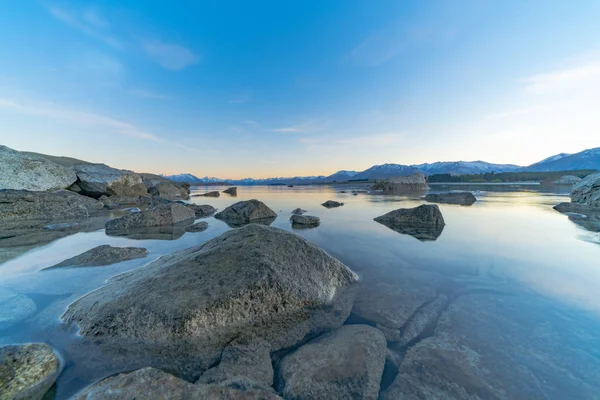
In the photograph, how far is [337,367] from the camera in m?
2.60

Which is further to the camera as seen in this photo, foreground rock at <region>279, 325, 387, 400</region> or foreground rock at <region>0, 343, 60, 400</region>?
foreground rock at <region>279, 325, 387, 400</region>

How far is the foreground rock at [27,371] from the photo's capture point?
7.09 ft

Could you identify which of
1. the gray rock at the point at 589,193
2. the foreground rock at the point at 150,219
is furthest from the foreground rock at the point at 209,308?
the gray rock at the point at 589,193

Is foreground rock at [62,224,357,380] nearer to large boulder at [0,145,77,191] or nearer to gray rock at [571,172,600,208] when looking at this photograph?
large boulder at [0,145,77,191]

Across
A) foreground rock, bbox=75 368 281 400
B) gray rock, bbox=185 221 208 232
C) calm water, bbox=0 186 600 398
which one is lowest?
calm water, bbox=0 186 600 398

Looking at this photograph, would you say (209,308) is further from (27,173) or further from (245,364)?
(27,173)

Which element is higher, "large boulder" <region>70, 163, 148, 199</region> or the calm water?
"large boulder" <region>70, 163, 148, 199</region>

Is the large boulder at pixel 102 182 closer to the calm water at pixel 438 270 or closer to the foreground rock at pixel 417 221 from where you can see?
the calm water at pixel 438 270

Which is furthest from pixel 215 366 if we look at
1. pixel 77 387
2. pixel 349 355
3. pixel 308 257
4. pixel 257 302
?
pixel 308 257

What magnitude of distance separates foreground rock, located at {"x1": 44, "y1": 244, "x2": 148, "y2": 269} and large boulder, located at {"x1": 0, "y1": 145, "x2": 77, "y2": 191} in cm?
1500

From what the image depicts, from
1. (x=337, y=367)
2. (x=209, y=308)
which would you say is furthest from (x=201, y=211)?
(x=337, y=367)

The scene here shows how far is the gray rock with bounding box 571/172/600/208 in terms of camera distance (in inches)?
662

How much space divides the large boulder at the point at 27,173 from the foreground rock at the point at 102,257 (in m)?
15.0

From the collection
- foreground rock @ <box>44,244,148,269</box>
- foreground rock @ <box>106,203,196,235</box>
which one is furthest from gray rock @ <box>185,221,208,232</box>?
foreground rock @ <box>44,244,148,269</box>
